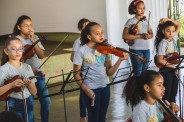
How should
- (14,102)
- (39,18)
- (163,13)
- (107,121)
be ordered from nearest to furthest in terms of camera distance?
(14,102)
(107,121)
(163,13)
(39,18)

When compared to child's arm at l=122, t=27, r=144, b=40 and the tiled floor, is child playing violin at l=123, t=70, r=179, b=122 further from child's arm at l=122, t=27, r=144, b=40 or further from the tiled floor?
child's arm at l=122, t=27, r=144, b=40

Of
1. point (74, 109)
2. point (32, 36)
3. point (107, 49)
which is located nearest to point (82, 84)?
point (107, 49)

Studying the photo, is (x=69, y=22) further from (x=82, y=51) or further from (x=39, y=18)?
(x=82, y=51)

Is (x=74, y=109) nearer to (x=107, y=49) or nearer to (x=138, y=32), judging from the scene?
(x=138, y=32)

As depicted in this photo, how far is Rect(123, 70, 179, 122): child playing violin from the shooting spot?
2631 mm

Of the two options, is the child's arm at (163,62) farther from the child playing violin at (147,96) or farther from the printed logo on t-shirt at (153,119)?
the printed logo on t-shirt at (153,119)

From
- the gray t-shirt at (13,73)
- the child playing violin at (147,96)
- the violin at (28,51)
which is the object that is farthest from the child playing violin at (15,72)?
the child playing violin at (147,96)

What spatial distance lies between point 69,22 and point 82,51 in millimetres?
6252

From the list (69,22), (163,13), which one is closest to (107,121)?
(163,13)

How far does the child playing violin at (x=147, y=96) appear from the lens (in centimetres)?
263

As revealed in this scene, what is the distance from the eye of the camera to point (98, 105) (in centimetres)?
334

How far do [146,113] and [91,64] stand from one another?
0.86 m

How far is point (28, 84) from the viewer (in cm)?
305

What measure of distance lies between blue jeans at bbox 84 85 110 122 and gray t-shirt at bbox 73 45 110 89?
53 millimetres
